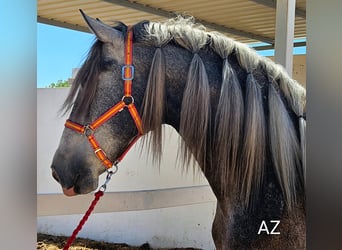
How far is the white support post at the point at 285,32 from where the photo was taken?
179cm

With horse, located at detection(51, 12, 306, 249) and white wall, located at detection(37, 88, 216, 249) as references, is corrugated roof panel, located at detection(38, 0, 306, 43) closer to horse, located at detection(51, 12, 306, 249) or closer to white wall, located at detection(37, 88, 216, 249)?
white wall, located at detection(37, 88, 216, 249)

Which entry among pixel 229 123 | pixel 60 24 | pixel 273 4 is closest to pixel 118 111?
pixel 229 123

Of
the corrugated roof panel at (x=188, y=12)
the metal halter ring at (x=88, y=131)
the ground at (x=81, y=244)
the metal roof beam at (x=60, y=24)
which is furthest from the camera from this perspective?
the ground at (x=81, y=244)

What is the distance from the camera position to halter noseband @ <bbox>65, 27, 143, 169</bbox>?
42.6 inches

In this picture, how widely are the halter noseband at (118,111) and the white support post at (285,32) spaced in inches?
37.2

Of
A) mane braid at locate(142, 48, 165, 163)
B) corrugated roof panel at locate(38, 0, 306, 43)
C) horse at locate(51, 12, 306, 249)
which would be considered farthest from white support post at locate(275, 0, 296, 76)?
mane braid at locate(142, 48, 165, 163)

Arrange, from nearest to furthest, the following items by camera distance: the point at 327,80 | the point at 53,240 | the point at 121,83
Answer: the point at 327,80 → the point at 121,83 → the point at 53,240

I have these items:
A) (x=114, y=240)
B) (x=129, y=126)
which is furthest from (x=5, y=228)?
(x=114, y=240)

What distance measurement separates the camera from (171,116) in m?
1.18

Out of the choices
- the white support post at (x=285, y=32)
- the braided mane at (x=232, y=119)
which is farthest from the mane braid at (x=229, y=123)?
the white support post at (x=285, y=32)

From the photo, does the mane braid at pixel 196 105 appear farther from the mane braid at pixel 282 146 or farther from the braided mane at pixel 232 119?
the mane braid at pixel 282 146

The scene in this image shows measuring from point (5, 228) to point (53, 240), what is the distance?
1.91 metres

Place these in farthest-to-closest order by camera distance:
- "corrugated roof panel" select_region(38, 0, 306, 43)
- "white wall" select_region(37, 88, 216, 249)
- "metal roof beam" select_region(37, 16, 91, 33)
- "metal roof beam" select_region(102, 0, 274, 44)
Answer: "white wall" select_region(37, 88, 216, 249)
"metal roof beam" select_region(102, 0, 274, 44)
"corrugated roof panel" select_region(38, 0, 306, 43)
"metal roof beam" select_region(37, 16, 91, 33)

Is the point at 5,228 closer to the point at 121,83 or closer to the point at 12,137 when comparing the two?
the point at 12,137
